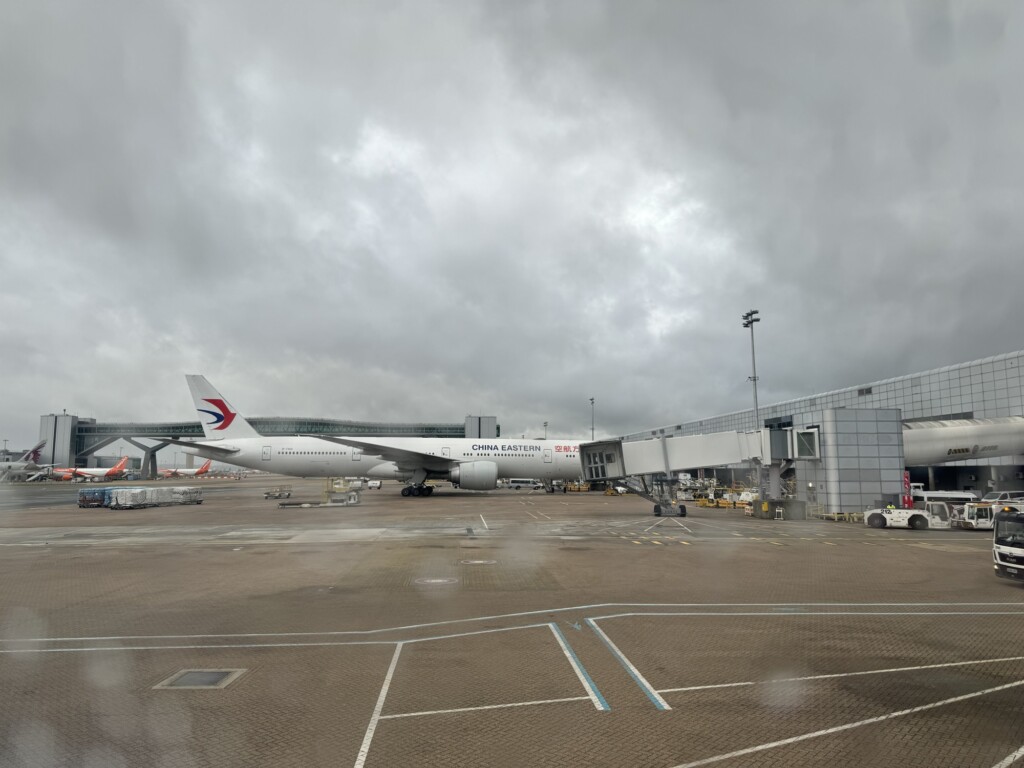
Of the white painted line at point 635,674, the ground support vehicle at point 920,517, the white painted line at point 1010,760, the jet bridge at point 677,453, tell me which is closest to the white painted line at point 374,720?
the white painted line at point 635,674

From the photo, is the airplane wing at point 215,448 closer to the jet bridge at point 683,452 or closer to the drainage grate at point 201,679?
the jet bridge at point 683,452

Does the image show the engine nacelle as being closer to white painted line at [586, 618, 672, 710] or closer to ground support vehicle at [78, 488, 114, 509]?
ground support vehicle at [78, 488, 114, 509]

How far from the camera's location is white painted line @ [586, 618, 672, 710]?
24.9 ft

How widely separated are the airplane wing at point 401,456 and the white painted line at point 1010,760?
4922 centimetres

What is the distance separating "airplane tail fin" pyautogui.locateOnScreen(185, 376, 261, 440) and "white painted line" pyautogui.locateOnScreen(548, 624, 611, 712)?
2149 inches

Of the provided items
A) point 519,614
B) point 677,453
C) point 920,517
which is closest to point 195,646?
point 519,614

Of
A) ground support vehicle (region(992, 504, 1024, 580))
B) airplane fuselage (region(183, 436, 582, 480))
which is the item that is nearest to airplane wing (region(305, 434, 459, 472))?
airplane fuselage (region(183, 436, 582, 480))

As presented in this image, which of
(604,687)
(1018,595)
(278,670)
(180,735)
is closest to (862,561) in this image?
(1018,595)

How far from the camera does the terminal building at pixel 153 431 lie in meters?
116

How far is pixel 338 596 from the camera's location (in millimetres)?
14133

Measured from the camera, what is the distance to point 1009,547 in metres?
16.1

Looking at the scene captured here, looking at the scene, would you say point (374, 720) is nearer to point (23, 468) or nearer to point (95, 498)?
point (95, 498)

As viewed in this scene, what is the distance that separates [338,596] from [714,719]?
31.9 ft

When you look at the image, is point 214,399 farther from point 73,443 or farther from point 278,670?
point 73,443
